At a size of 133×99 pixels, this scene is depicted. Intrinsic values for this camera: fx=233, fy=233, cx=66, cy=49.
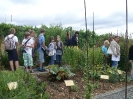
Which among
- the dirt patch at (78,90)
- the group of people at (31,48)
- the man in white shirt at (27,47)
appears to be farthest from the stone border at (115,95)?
the man in white shirt at (27,47)

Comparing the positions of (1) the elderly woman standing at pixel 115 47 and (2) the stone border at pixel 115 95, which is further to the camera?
(1) the elderly woman standing at pixel 115 47

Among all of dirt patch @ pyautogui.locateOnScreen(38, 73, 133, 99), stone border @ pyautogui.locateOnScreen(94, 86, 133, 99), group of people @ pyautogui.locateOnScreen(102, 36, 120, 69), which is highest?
group of people @ pyautogui.locateOnScreen(102, 36, 120, 69)

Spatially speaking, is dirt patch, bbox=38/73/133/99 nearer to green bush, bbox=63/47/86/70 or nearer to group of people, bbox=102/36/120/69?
Result: green bush, bbox=63/47/86/70

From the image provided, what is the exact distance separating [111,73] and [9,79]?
4023mm

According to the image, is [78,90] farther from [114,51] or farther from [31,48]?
[114,51]

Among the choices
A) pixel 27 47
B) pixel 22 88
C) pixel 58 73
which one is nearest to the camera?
pixel 22 88

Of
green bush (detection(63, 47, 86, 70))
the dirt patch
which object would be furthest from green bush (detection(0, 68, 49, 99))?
green bush (detection(63, 47, 86, 70))

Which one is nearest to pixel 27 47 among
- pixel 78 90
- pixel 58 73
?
pixel 58 73

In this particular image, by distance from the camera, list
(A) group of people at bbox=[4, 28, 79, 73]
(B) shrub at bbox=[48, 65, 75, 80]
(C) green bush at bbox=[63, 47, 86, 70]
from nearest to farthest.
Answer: (B) shrub at bbox=[48, 65, 75, 80], (A) group of people at bbox=[4, 28, 79, 73], (C) green bush at bbox=[63, 47, 86, 70]

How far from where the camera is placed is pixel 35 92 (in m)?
4.89

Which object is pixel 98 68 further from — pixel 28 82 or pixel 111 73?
pixel 28 82

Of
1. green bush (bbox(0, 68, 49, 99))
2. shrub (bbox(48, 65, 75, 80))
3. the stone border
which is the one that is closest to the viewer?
green bush (bbox(0, 68, 49, 99))

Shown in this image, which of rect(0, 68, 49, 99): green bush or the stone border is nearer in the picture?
rect(0, 68, 49, 99): green bush

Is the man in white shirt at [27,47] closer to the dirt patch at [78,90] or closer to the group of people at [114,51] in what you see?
the dirt patch at [78,90]
